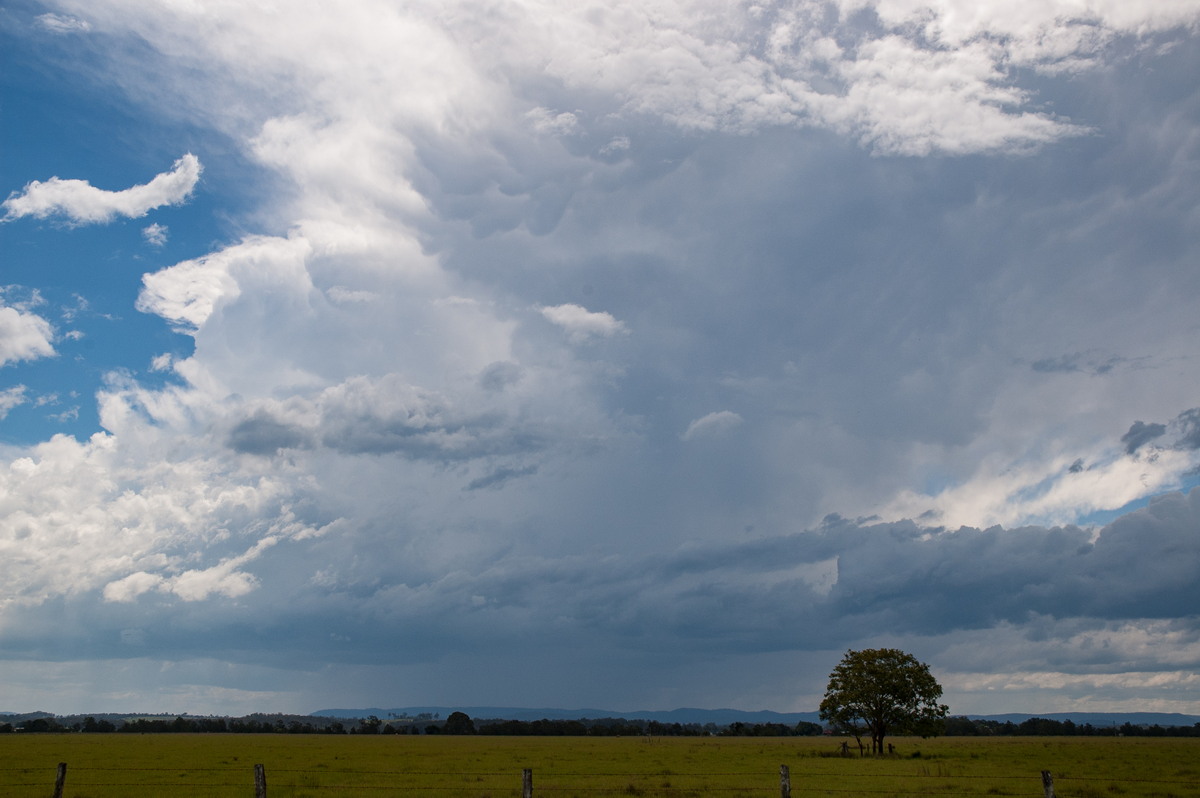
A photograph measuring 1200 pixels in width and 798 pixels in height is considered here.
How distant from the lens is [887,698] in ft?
274

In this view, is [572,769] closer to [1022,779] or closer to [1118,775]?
[1022,779]

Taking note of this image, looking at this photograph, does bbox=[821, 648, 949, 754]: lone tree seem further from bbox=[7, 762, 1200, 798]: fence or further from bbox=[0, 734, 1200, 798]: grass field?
bbox=[7, 762, 1200, 798]: fence

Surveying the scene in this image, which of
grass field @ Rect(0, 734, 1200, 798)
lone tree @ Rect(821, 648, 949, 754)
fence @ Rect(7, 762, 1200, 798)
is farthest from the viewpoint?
lone tree @ Rect(821, 648, 949, 754)

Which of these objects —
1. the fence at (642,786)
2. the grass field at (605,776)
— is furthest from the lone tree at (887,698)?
the fence at (642,786)

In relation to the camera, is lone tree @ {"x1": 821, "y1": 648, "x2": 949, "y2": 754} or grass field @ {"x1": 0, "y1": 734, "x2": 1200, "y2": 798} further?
lone tree @ {"x1": 821, "y1": 648, "x2": 949, "y2": 754}

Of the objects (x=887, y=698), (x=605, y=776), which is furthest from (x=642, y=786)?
(x=887, y=698)

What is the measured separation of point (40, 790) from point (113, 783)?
352 centimetres

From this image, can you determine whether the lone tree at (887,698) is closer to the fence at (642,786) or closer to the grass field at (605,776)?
the grass field at (605,776)

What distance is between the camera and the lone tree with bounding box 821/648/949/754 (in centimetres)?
8306

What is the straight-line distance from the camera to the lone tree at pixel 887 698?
83.1 meters

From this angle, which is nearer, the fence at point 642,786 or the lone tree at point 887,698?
the fence at point 642,786

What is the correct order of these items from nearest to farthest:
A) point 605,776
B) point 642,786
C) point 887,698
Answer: point 642,786, point 605,776, point 887,698

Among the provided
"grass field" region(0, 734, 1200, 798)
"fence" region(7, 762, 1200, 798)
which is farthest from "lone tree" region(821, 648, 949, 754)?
"fence" region(7, 762, 1200, 798)

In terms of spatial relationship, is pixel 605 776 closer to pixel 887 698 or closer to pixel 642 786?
pixel 642 786
